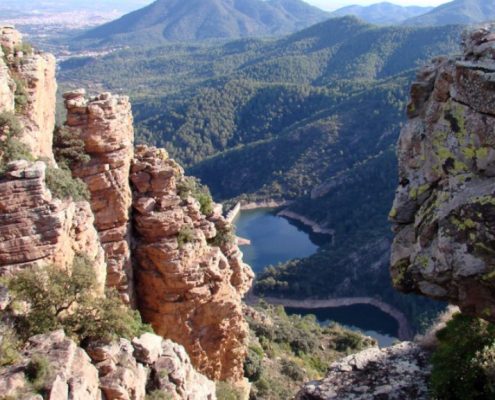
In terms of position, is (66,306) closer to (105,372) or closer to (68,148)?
(105,372)

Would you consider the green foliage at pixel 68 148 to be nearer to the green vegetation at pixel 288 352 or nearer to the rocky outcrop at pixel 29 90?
the rocky outcrop at pixel 29 90

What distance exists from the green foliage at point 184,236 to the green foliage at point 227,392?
17.0 feet

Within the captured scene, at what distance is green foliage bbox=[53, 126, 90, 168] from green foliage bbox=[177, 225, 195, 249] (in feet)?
12.8

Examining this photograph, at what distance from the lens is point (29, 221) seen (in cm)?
1400

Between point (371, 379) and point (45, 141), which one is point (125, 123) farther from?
point (371, 379)

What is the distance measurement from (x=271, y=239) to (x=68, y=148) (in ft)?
273

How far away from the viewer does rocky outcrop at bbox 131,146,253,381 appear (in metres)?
20.4

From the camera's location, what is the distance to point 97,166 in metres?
19.5

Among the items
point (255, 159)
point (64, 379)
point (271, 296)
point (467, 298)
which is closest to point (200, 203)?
point (64, 379)

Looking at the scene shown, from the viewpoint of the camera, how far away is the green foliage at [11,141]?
1538 cm

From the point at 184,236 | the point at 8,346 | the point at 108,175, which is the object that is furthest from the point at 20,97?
the point at 8,346

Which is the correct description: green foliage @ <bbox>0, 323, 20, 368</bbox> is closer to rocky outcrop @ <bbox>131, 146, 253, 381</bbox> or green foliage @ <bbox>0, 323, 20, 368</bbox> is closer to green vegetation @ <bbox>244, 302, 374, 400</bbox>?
rocky outcrop @ <bbox>131, 146, 253, 381</bbox>

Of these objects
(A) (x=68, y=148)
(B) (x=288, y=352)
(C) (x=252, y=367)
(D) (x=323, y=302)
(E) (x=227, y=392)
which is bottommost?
(D) (x=323, y=302)

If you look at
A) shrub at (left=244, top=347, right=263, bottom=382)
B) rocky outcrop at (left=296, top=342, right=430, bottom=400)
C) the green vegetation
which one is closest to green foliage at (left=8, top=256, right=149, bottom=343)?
rocky outcrop at (left=296, top=342, right=430, bottom=400)
